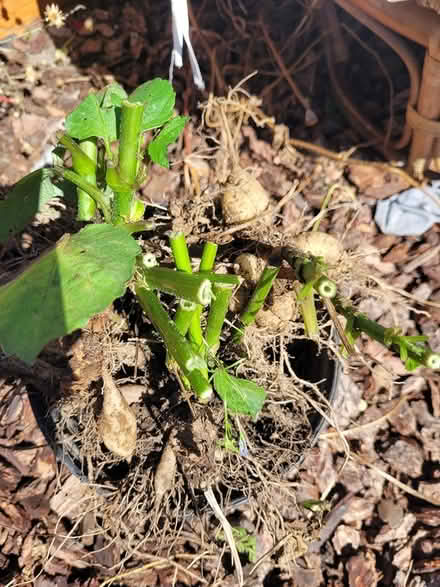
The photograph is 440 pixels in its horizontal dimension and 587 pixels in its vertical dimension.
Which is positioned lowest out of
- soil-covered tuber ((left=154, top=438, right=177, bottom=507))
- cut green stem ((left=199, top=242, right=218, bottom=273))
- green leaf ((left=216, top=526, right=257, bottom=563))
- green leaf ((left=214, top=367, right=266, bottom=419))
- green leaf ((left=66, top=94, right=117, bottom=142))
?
green leaf ((left=216, top=526, right=257, bottom=563))

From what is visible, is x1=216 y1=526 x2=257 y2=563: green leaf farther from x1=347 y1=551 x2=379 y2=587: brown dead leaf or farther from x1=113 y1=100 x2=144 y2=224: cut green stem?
x1=113 y1=100 x2=144 y2=224: cut green stem

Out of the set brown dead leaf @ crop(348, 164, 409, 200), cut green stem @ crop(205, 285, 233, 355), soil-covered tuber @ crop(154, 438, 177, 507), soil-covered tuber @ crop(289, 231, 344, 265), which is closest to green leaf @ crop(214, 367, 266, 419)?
cut green stem @ crop(205, 285, 233, 355)

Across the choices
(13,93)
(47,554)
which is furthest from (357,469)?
(13,93)

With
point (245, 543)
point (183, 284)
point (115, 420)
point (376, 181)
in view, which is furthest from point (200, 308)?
point (376, 181)

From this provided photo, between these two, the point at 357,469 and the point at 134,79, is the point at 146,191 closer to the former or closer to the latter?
the point at 134,79

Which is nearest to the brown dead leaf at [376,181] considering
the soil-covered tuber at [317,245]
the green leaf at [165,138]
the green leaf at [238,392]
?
the soil-covered tuber at [317,245]

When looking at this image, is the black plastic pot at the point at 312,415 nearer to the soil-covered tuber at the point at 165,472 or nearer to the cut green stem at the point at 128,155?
the soil-covered tuber at the point at 165,472
